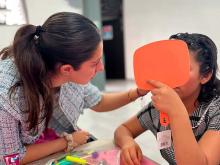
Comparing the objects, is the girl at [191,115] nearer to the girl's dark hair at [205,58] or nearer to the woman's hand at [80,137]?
the girl's dark hair at [205,58]

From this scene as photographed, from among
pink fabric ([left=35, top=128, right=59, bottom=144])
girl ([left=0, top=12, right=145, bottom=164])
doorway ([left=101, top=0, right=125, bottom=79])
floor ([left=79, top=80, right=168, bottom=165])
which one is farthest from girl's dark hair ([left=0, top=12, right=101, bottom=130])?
doorway ([left=101, top=0, right=125, bottom=79])

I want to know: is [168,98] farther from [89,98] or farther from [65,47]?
[89,98]

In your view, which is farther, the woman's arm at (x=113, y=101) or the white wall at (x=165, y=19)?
the white wall at (x=165, y=19)

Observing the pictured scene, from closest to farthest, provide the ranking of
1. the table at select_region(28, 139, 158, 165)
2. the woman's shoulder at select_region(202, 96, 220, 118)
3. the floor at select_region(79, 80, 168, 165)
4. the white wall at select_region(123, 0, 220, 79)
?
the woman's shoulder at select_region(202, 96, 220, 118)
the table at select_region(28, 139, 158, 165)
the floor at select_region(79, 80, 168, 165)
the white wall at select_region(123, 0, 220, 79)

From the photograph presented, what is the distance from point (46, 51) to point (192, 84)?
0.51m

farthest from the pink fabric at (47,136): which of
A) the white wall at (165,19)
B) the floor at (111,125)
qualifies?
the white wall at (165,19)

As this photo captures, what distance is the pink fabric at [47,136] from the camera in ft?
3.74

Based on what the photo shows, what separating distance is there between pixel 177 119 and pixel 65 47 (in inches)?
16.9

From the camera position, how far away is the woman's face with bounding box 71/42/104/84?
3.36 feet

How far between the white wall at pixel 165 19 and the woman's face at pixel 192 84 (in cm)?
267

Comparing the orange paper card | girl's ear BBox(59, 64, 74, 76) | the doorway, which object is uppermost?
the orange paper card

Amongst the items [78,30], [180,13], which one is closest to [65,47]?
[78,30]

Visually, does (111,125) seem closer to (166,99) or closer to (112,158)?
(112,158)

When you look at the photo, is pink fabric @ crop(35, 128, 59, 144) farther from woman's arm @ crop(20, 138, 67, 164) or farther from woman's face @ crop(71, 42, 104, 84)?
woman's face @ crop(71, 42, 104, 84)
